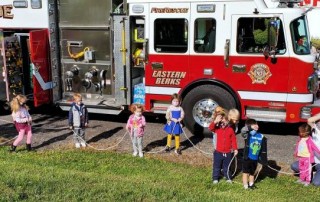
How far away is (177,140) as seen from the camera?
7.71 meters

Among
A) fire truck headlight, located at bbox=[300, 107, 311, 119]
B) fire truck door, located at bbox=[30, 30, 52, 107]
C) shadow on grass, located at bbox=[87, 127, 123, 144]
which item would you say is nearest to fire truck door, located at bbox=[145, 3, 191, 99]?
shadow on grass, located at bbox=[87, 127, 123, 144]

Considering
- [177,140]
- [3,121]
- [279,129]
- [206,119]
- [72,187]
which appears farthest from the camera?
[3,121]

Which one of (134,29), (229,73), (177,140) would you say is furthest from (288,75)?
(134,29)

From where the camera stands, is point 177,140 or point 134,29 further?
point 134,29

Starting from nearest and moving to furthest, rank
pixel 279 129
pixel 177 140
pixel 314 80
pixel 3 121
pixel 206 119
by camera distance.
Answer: pixel 177 140, pixel 314 80, pixel 206 119, pixel 279 129, pixel 3 121

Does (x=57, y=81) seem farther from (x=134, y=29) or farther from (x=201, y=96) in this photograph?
(x=201, y=96)

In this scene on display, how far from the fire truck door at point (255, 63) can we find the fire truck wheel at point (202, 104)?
340mm

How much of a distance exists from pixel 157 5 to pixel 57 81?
2.99 meters

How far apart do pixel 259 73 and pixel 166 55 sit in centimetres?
187

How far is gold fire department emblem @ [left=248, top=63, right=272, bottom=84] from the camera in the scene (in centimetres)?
832

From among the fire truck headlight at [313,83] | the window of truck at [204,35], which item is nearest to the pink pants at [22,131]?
the window of truck at [204,35]

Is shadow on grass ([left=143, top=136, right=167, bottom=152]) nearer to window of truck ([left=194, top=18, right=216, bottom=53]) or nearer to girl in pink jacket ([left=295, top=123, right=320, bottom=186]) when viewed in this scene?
window of truck ([left=194, top=18, right=216, bottom=53])

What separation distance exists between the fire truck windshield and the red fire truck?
2 cm

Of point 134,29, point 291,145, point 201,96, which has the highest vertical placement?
point 134,29
